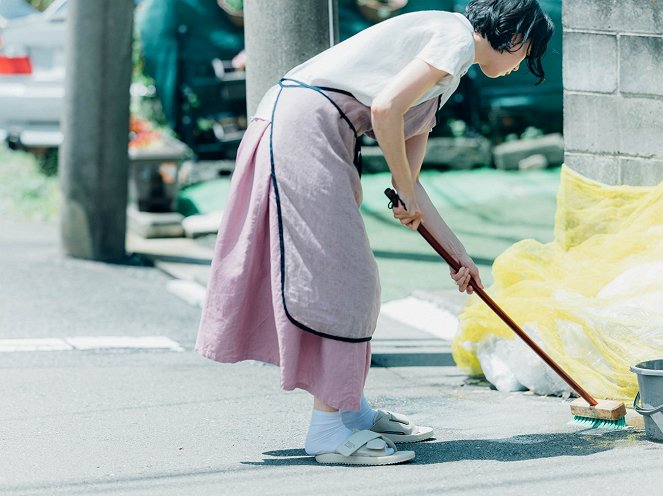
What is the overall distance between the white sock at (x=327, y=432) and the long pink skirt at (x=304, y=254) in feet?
0.40

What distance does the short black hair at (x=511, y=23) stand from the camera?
13.9 ft

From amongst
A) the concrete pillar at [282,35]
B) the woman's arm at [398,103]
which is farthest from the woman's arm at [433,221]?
the concrete pillar at [282,35]

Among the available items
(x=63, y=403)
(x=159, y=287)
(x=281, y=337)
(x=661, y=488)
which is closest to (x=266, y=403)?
(x=63, y=403)

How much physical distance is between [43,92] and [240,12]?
1.98 metres

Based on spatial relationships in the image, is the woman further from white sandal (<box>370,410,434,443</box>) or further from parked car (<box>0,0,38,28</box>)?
parked car (<box>0,0,38,28</box>)

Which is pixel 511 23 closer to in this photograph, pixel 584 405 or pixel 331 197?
pixel 331 197

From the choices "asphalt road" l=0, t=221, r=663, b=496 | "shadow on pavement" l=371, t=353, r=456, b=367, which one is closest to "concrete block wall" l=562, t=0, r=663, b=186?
"shadow on pavement" l=371, t=353, r=456, b=367

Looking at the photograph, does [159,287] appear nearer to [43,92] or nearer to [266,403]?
[266,403]

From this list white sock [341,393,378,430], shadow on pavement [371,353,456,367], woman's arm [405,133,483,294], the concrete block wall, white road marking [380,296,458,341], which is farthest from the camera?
white road marking [380,296,458,341]

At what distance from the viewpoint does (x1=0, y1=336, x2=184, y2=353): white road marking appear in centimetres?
642

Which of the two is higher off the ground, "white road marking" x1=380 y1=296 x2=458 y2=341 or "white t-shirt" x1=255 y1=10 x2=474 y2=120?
"white t-shirt" x1=255 y1=10 x2=474 y2=120

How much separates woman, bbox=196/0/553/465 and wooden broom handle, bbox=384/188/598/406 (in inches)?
3.0

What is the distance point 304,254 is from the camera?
4.18 metres

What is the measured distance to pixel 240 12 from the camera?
37.2 feet
